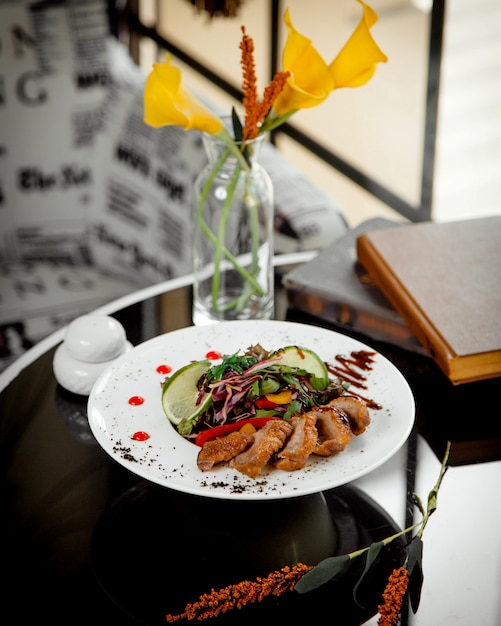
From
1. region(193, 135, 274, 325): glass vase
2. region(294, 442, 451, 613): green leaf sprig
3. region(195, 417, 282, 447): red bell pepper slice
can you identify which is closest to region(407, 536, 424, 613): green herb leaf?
region(294, 442, 451, 613): green leaf sprig

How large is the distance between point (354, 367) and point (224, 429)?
22cm

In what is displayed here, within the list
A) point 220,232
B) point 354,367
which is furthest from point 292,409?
point 220,232

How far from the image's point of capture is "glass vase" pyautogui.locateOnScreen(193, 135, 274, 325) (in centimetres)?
125

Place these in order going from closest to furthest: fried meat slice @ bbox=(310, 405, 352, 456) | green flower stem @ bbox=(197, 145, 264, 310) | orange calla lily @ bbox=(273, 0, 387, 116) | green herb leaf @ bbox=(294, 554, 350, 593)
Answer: green herb leaf @ bbox=(294, 554, 350, 593)
fried meat slice @ bbox=(310, 405, 352, 456)
orange calla lily @ bbox=(273, 0, 387, 116)
green flower stem @ bbox=(197, 145, 264, 310)

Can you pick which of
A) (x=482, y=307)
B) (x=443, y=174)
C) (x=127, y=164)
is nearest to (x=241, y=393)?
(x=482, y=307)

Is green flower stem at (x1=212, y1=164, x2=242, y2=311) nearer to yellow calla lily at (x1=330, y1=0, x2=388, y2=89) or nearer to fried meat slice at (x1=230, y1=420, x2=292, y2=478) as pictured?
yellow calla lily at (x1=330, y1=0, x2=388, y2=89)

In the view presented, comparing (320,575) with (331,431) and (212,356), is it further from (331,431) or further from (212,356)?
(212,356)

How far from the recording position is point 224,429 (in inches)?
37.8

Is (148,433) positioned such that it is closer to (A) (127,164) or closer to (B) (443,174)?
(A) (127,164)

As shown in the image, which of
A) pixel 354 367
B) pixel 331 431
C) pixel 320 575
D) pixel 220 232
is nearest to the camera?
pixel 320 575

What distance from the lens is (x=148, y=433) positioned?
97 centimetres

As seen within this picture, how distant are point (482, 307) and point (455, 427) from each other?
0.19m

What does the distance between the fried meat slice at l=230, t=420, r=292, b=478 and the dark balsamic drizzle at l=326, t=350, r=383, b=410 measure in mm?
151

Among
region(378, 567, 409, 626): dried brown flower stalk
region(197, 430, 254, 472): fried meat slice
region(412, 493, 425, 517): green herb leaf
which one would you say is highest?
region(197, 430, 254, 472): fried meat slice
